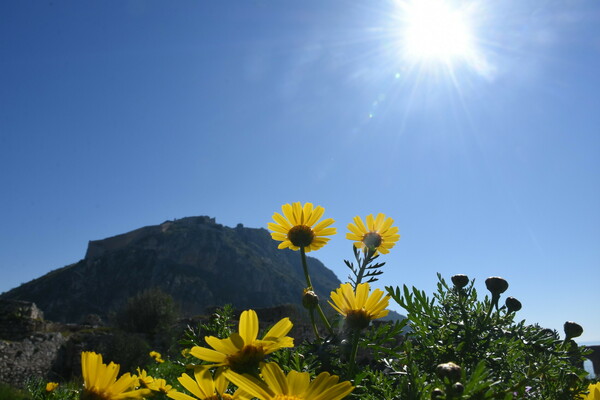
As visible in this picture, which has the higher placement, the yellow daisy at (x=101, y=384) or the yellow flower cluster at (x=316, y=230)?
the yellow flower cluster at (x=316, y=230)

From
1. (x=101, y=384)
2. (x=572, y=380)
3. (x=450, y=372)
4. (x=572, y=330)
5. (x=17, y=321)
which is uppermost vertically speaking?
(x=17, y=321)

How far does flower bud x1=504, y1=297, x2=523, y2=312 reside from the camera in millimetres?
1015

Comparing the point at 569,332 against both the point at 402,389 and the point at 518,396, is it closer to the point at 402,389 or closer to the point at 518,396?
the point at 518,396

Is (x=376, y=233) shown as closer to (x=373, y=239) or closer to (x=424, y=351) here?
(x=373, y=239)

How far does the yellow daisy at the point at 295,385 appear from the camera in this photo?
19.4 inches

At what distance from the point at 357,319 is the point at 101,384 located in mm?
553

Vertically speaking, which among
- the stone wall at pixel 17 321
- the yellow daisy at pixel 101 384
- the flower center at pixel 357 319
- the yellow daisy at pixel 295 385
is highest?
the stone wall at pixel 17 321

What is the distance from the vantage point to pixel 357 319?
801 millimetres

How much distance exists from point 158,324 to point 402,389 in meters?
22.3

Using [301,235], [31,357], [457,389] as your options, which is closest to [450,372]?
[457,389]

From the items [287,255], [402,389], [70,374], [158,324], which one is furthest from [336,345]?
[287,255]

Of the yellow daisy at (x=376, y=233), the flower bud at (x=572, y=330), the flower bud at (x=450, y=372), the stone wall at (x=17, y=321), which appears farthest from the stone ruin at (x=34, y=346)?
the flower bud at (x=450, y=372)

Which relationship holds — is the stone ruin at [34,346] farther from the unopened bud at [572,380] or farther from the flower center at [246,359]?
the flower center at [246,359]

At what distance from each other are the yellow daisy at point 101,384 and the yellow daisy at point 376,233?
0.83 meters
